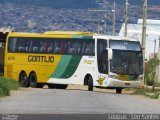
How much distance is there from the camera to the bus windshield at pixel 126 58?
42041 millimetres

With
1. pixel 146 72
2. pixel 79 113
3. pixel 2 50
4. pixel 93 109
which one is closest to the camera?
pixel 79 113

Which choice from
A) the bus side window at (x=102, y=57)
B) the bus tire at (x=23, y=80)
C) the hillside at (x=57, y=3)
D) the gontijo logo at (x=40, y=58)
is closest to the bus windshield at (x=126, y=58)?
the bus side window at (x=102, y=57)

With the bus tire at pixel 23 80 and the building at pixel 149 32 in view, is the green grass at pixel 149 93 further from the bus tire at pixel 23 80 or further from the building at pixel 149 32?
the building at pixel 149 32

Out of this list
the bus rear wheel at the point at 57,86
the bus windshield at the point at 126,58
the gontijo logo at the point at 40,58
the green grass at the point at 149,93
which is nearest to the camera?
the green grass at the point at 149,93

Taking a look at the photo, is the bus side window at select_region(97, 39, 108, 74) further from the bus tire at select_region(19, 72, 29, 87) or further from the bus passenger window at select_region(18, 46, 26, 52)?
the bus passenger window at select_region(18, 46, 26, 52)

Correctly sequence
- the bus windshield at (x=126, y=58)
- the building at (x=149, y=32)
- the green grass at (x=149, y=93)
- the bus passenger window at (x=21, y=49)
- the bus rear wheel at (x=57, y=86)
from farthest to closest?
the building at (x=149, y=32)
the bus rear wheel at (x=57, y=86)
the bus passenger window at (x=21, y=49)
the bus windshield at (x=126, y=58)
the green grass at (x=149, y=93)

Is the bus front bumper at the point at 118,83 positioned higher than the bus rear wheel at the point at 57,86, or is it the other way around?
the bus front bumper at the point at 118,83

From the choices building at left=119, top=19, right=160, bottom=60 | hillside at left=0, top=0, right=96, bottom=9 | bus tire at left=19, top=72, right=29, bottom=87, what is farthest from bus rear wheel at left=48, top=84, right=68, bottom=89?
hillside at left=0, top=0, right=96, bottom=9

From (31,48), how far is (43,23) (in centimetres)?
11259

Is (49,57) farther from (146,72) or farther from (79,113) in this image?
(79,113)

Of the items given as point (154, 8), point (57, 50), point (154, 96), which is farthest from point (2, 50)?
point (154, 8)

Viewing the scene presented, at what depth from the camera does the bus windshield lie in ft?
138

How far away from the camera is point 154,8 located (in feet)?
417

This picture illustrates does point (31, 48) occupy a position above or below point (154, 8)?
below
